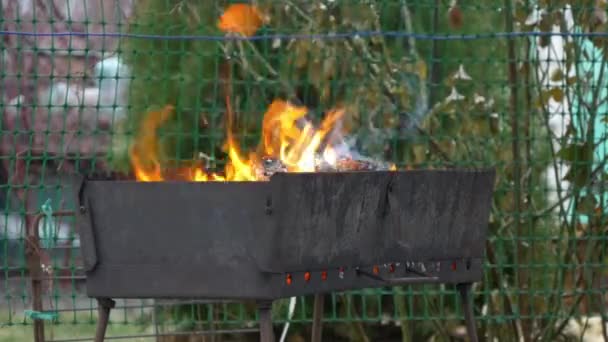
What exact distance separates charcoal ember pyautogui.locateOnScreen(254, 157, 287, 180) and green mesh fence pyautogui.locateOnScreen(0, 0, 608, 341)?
5.21 feet

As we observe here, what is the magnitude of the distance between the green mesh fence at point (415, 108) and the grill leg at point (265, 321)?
200 centimetres

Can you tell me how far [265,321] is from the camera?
3930mm

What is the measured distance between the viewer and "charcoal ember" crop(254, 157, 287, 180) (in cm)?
418

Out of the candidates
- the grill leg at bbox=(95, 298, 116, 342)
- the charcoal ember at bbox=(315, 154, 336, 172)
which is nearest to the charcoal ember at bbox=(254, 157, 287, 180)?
the charcoal ember at bbox=(315, 154, 336, 172)

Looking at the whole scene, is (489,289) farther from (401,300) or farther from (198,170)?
(198,170)

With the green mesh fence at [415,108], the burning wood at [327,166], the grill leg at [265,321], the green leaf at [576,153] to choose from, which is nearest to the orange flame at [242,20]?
the green mesh fence at [415,108]

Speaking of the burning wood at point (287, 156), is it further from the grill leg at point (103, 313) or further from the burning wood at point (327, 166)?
the grill leg at point (103, 313)

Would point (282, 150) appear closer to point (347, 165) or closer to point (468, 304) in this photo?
point (347, 165)

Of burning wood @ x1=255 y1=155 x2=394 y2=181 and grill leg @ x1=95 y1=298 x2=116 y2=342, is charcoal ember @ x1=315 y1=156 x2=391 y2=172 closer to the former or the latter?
burning wood @ x1=255 y1=155 x2=394 y2=181

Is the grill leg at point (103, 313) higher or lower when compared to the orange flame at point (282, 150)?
lower

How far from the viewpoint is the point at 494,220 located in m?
6.39

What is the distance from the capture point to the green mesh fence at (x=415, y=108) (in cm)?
610

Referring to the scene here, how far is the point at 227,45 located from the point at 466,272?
2.00m

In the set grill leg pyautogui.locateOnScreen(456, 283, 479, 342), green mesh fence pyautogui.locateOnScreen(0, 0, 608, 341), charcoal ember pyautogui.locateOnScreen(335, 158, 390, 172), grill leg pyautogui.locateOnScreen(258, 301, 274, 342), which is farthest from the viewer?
green mesh fence pyautogui.locateOnScreen(0, 0, 608, 341)
